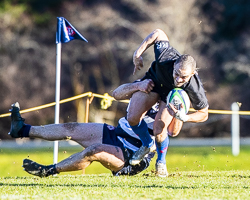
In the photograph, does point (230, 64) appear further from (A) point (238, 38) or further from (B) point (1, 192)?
(B) point (1, 192)

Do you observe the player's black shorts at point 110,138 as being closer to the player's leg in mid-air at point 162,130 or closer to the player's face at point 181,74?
the player's leg in mid-air at point 162,130

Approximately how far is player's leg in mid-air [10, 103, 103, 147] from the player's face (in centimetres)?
131

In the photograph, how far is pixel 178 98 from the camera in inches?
254

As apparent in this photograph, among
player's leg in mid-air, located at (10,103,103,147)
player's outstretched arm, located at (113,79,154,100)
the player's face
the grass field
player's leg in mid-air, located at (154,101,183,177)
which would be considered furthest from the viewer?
player's leg in mid-air, located at (10,103,103,147)

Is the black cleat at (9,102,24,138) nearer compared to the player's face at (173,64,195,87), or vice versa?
the player's face at (173,64,195,87)

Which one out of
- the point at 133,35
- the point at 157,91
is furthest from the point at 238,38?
the point at 157,91

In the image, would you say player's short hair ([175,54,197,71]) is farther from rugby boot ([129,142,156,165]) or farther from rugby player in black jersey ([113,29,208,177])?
rugby boot ([129,142,156,165])

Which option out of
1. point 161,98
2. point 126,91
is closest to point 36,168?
point 126,91

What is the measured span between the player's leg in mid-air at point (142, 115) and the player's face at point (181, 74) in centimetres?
65

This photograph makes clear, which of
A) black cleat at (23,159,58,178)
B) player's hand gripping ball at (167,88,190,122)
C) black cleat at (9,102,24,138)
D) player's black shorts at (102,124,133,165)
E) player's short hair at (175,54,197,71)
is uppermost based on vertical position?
player's short hair at (175,54,197,71)

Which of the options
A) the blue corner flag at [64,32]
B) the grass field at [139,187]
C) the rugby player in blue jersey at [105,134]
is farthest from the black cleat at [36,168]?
the blue corner flag at [64,32]

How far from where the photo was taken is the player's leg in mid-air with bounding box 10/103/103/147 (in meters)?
7.10

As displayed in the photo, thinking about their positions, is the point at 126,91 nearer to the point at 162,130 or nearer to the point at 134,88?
the point at 134,88

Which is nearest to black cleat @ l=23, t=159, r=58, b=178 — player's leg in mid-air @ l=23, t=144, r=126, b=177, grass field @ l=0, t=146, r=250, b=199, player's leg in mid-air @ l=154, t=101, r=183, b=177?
player's leg in mid-air @ l=23, t=144, r=126, b=177
